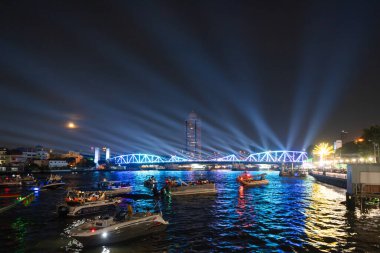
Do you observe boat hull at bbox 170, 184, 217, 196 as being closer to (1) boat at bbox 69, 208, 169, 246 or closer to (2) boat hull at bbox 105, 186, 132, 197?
(2) boat hull at bbox 105, 186, 132, 197

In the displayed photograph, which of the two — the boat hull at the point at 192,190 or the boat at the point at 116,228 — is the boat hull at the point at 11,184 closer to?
the boat hull at the point at 192,190

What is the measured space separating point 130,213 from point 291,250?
11.7 m

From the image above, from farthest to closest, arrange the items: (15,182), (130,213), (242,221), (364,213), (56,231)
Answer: (15,182)
(364,213)
(242,221)
(56,231)
(130,213)

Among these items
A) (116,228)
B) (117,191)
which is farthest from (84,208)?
(117,191)

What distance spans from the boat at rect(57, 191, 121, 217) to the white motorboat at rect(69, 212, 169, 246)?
11.5 meters

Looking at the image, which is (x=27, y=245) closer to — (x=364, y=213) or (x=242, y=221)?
(x=242, y=221)

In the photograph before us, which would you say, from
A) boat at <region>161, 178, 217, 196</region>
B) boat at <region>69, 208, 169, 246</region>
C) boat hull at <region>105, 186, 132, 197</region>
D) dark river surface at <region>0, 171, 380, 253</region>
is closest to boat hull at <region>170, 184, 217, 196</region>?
boat at <region>161, 178, 217, 196</region>

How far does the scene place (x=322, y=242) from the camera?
2266 cm

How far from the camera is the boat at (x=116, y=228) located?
21234 millimetres

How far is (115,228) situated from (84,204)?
13.9 meters

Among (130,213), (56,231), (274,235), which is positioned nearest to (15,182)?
(56,231)

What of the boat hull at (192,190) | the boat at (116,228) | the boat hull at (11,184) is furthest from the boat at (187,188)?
the boat hull at (11,184)

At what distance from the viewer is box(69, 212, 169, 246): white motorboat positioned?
21234mm

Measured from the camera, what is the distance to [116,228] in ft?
72.3
